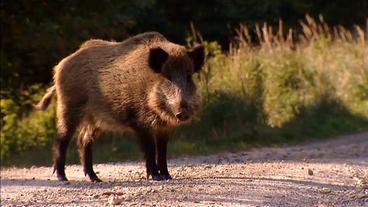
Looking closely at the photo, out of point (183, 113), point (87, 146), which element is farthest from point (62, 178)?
point (183, 113)

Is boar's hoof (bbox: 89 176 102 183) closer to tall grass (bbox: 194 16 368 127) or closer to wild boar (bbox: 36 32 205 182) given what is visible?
wild boar (bbox: 36 32 205 182)

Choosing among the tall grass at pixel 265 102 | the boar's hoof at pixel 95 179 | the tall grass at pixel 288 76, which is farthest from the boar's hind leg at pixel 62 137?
the tall grass at pixel 288 76

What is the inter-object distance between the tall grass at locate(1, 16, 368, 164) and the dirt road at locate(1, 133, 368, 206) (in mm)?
2132

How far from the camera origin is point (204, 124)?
15516 millimetres

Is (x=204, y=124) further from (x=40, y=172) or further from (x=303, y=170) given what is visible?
(x=303, y=170)

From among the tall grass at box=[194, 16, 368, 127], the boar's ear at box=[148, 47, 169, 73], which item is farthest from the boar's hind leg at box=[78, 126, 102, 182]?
the tall grass at box=[194, 16, 368, 127]

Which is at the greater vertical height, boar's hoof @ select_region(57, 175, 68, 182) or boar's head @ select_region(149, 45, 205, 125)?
boar's head @ select_region(149, 45, 205, 125)

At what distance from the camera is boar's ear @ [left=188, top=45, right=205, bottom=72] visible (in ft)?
32.6

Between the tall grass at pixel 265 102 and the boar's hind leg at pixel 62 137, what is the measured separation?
293 centimetres

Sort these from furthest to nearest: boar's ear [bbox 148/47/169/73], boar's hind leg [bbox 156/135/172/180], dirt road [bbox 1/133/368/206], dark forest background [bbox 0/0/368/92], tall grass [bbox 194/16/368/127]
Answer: dark forest background [bbox 0/0/368/92] < tall grass [bbox 194/16/368/127] < boar's hind leg [bbox 156/135/172/180] < boar's ear [bbox 148/47/169/73] < dirt road [bbox 1/133/368/206]

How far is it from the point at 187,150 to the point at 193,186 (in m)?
5.17

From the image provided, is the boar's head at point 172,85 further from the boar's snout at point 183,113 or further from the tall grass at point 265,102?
the tall grass at point 265,102

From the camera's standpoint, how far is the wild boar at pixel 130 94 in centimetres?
963

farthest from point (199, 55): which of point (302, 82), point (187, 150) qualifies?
point (302, 82)
